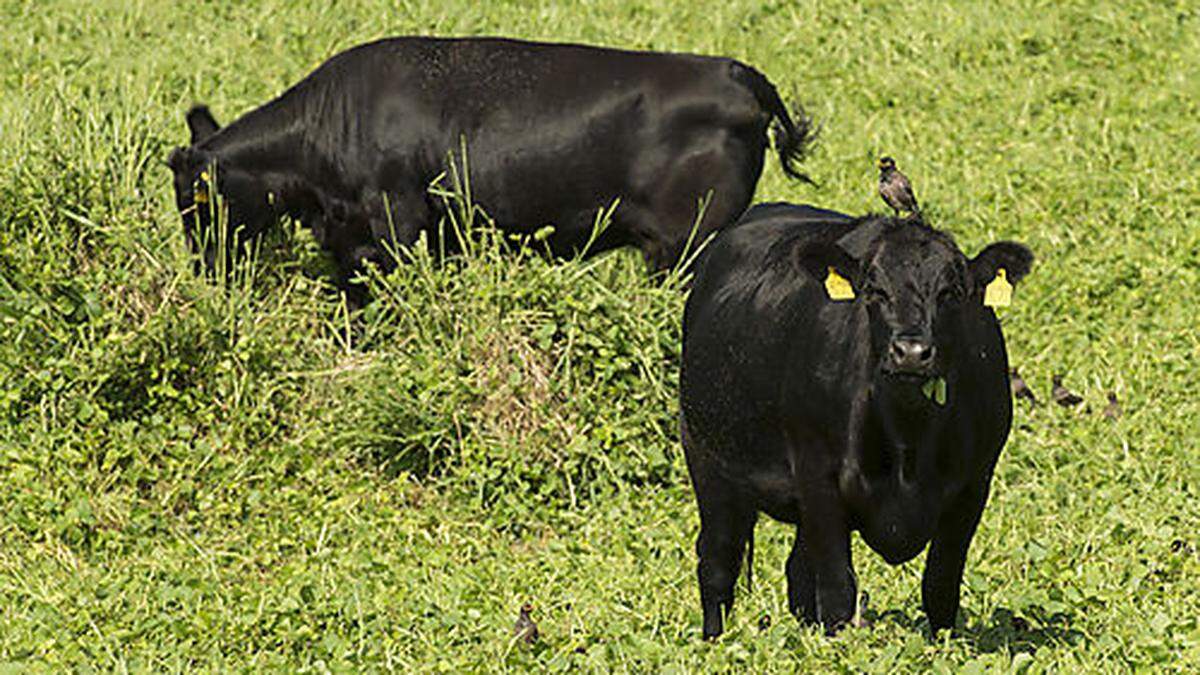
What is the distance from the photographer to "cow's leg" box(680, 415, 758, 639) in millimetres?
7438

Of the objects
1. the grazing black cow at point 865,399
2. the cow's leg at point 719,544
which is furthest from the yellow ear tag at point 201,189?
the grazing black cow at point 865,399

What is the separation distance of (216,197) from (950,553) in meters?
6.54

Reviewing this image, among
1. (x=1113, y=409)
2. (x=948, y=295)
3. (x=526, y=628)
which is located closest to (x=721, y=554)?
(x=526, y=628)

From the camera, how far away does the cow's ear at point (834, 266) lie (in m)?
6.42

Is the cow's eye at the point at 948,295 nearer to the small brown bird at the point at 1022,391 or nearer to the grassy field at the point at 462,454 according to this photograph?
the grassy field at the point at 462,454

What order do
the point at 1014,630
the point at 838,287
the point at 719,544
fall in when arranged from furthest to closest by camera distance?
the point at 719,544
the point at 1014,630
the point at 838,287

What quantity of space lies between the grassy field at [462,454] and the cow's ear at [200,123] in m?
0.98

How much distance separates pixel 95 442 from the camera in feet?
A: 31.4

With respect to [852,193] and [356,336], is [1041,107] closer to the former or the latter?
[852,193]

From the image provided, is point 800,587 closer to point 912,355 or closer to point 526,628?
point 526,628

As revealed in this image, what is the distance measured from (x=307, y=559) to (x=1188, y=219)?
681cm

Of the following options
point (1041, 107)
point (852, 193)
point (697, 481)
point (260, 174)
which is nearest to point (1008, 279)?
point (697, 481)

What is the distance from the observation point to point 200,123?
12.7 metres

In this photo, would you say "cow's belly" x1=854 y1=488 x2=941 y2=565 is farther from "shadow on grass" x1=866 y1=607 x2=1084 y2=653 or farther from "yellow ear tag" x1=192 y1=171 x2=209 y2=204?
"yellow ear tag" x1=192 y1=171 x2=209 y2=204
